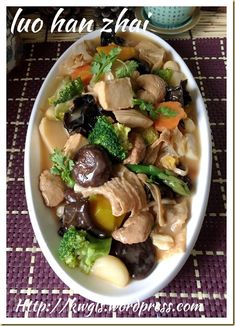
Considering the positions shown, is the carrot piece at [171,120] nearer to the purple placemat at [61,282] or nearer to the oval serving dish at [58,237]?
the oval serving dish at [58,237]

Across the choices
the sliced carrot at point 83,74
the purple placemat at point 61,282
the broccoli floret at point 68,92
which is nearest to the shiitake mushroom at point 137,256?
the purple placemat at point 61,282

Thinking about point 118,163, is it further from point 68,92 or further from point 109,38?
point 109,38

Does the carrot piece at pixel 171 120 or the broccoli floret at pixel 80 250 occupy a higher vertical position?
the carrot piece at pixel 171 120

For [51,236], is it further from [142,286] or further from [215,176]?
[215,176]

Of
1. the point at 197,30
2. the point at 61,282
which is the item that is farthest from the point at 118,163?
the point at 197,30
